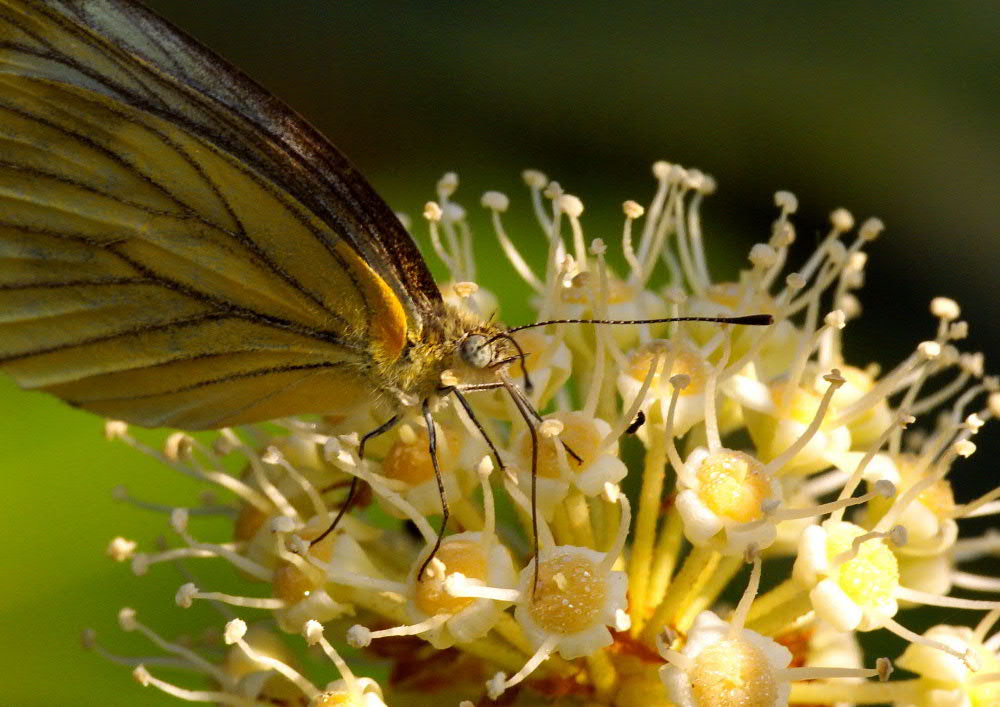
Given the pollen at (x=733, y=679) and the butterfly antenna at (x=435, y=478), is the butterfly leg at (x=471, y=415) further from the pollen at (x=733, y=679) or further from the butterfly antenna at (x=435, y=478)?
the pollen at (x=733, y=679)

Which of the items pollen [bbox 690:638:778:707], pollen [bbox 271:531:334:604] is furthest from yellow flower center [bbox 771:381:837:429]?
pollen [bbox 271:531:334:604]

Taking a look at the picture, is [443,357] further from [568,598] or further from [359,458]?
[568,598]

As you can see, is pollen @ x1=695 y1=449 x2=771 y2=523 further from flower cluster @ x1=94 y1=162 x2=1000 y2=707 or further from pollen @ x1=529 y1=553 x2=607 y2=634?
pollen @ x1=529 y1=553 x2=607 y2=634

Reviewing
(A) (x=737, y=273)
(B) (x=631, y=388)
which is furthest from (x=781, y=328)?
(A) (x=737, y=273)

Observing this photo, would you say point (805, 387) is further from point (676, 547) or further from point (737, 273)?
point (737, 273)

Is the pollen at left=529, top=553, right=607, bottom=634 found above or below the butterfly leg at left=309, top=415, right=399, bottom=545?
below

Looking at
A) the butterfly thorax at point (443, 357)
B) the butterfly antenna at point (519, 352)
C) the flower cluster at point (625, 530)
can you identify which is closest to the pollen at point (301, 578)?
the flower cluster at point (625, 530)
